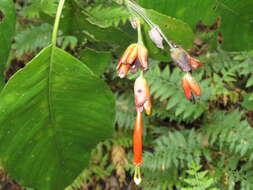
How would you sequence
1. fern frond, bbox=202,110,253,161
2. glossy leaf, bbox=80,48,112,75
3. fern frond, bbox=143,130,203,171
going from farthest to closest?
fern frond, bbox=143,130,203,171 < fern frond, bbox=202,110,253,161 < glossy leaf, bbox=80,48,112,75

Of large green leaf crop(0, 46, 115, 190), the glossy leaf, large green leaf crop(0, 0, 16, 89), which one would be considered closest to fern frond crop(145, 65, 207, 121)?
the glossy leaf

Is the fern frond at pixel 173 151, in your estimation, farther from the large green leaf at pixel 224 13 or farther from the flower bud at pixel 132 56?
the flower bud at pixel 132 56

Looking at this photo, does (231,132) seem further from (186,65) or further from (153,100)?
(186,65)

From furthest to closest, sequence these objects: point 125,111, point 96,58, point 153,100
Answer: point 153,100 → point 125,111 → point 96,58

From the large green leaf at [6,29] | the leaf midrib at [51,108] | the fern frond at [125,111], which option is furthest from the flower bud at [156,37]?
the fern frond at [125,111]

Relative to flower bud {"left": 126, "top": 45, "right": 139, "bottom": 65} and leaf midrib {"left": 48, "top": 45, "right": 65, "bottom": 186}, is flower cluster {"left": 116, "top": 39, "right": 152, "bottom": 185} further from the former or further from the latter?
leaf midrib {"left": 48, "top": 45, "right": 65, "bottom": 186}

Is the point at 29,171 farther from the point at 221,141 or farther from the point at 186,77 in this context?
the point at 221,141

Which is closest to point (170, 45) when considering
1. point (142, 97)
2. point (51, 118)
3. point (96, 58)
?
point (142, 97)
